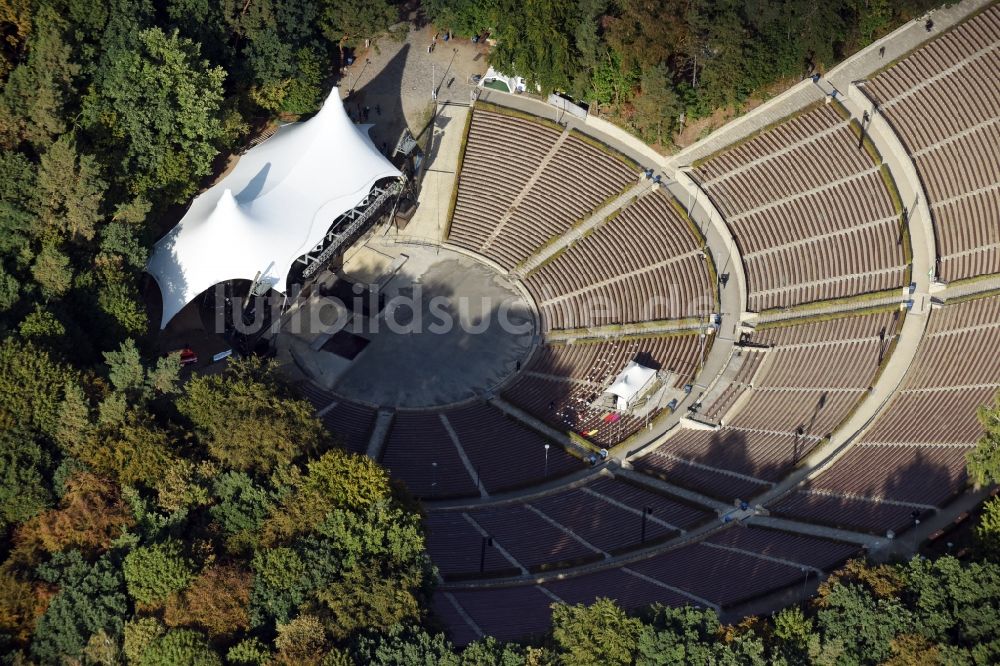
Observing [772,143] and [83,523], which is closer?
[83,523]

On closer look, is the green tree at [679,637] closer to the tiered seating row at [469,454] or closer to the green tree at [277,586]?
the green tree at [277,586]

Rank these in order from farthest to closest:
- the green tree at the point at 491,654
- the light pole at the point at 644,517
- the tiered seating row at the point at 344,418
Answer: the tiered seating row at the point at 344,418, the light pole at the point at 644,517, the green tree at the point at 491,654

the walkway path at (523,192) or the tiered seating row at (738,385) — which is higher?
the walkway path at (523,192)

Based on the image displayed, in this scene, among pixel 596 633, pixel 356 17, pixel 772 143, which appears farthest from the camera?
pixel 356 17

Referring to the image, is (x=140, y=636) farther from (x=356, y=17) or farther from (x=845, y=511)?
(x=356, y=17)

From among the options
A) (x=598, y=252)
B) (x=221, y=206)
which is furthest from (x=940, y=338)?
(x=221, y=206)

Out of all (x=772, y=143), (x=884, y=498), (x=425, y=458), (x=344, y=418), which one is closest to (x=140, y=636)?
(x=425, y=458)

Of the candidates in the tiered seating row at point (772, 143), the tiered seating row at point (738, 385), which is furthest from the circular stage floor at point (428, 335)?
the tiered seating row at point (772, 143)
